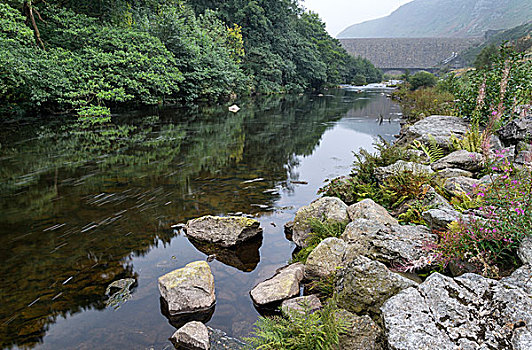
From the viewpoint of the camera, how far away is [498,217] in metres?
2.83

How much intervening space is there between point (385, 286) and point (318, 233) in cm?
208

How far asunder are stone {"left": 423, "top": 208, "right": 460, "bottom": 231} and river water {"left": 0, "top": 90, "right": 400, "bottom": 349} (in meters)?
2.08

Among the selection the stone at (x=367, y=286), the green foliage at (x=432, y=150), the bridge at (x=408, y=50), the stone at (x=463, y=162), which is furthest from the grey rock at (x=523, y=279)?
the bridge at (x=408, y=50)

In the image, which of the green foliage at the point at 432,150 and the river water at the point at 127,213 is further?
the green foliage at the point at 432,150

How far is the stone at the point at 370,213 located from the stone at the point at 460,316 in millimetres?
1728

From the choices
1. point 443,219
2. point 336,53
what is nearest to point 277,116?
point 443,219

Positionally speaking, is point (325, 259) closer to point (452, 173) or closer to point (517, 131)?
point (452, 173)

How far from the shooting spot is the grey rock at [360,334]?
2.35 meters

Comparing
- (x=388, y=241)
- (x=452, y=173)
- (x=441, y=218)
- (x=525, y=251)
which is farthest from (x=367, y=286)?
(x=452, y=173)

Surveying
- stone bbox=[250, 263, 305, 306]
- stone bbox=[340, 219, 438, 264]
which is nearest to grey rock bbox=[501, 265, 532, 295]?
stone bbox=[340, 219, 438, 264]

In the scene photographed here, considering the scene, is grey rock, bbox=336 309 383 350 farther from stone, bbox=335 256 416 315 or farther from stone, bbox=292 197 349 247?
stone, bbox=292 197 349 247

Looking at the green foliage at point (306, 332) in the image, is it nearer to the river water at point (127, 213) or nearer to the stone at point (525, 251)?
the river water at point (127, 213)

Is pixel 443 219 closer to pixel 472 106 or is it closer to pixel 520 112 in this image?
pixel 520 112

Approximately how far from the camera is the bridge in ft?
317
